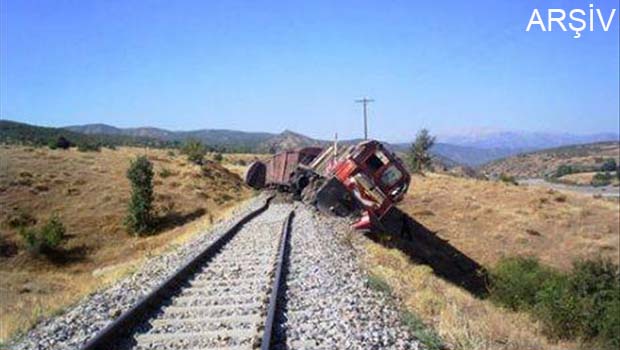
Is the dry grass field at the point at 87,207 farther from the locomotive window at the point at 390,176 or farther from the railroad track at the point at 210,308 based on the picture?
the railroad track at the point at 210,308

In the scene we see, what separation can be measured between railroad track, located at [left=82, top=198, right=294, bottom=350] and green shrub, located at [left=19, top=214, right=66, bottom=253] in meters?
20.2

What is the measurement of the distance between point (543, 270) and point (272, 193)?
1550cm

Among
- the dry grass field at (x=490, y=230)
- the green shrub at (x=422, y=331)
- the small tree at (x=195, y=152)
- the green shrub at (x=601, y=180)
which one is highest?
the small tree at (x=195, y=152)

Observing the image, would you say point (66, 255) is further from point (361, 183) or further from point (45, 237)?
point (361, 183)

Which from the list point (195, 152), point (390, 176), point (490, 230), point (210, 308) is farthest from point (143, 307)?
point (195, 152)

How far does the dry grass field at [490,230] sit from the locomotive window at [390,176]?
649 cm

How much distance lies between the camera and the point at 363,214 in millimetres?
25359

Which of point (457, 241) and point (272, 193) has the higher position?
point (272, 193)

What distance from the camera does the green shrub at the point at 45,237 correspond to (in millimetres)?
34031

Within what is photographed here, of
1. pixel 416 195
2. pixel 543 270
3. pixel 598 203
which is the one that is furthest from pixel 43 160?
pixel 598 203

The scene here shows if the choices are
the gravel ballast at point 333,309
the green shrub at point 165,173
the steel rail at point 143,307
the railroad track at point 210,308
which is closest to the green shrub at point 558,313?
the gravel ballast at point 333,309

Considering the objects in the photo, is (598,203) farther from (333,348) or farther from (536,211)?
(333,348)

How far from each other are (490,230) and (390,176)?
59.8 ft

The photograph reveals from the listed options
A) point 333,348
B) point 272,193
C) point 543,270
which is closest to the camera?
point 333,348
